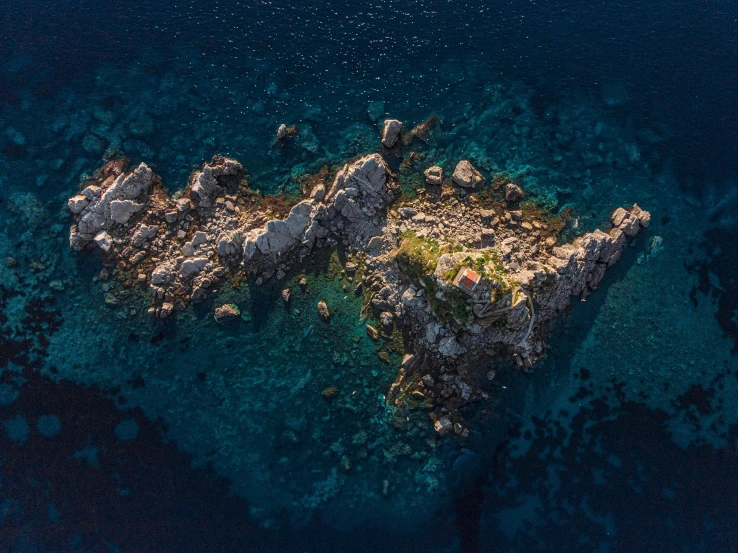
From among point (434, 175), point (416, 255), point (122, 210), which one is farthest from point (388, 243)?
point (122, 210)

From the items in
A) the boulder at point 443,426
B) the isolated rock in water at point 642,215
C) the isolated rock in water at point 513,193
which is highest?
the isolated rock in water at point 513,193

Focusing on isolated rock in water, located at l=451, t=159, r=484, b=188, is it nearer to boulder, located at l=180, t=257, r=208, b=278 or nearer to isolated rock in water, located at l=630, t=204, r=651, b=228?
isolated rock in water, located at l=630, t=204, r=651, b=228

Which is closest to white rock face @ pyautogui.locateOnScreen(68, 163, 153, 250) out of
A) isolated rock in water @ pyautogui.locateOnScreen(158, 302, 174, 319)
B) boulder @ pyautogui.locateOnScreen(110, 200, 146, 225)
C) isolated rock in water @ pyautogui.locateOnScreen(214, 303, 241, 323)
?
boulder @ pyautogui.locateOnScreen(110, 200, 146, 225)

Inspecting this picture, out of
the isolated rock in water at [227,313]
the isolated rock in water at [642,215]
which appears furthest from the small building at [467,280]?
the isolated rock in water at [227,313]

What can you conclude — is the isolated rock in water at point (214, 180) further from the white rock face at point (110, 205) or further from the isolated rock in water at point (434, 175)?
the isolated rock in water at point (434, 175)

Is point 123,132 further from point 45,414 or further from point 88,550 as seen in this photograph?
point 88,550

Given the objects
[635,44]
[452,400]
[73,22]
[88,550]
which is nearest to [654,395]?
[452,400]
